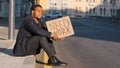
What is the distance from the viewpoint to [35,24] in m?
11.1

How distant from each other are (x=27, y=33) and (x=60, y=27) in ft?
2.93

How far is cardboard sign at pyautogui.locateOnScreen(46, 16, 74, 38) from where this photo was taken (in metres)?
11.5

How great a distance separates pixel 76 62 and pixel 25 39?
104 inches

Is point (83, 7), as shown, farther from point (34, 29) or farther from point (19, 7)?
point (34, 29)

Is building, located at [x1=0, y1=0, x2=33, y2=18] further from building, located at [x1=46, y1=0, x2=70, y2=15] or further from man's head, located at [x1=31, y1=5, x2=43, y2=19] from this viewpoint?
man's head, located at [x1=31, y1=5, x2=43, y2=19]

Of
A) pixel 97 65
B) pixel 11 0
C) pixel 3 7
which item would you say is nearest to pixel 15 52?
pixel 97 65

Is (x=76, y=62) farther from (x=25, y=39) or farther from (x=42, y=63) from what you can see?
(x=25, y=39)

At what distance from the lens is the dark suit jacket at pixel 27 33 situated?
10938 mm

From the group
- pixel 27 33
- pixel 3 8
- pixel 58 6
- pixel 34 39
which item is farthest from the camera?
pixel 58 6

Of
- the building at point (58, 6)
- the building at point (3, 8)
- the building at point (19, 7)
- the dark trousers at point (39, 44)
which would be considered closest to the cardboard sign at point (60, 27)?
the dark trousers at point (39, 44)

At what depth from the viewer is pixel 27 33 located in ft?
36.8

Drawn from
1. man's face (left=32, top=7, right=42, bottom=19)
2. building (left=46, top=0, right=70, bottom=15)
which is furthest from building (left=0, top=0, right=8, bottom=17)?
man's face (left=32, top=7, right=42, bottom=19)

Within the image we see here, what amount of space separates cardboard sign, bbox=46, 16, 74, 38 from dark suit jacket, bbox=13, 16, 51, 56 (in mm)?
390

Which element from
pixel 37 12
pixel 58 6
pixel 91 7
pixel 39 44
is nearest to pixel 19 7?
pixel 58 6
